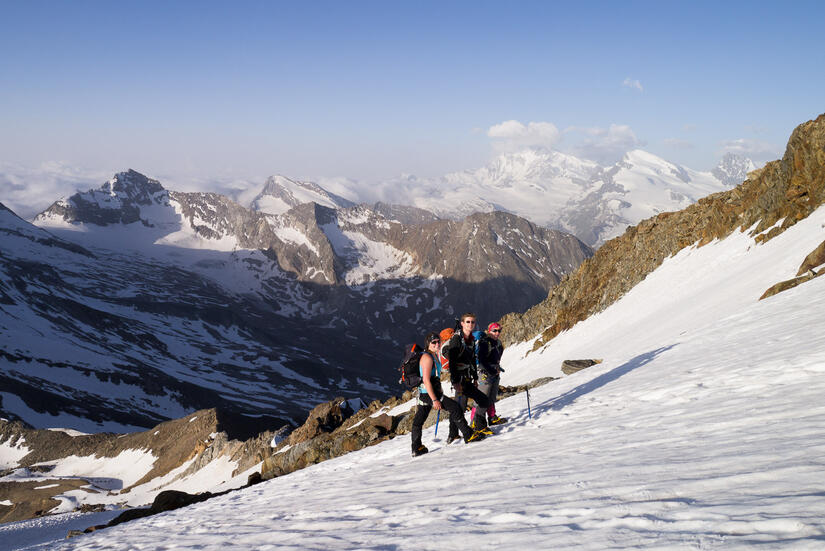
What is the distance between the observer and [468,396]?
1403 cm

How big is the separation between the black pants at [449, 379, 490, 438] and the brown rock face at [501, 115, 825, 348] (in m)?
24.4

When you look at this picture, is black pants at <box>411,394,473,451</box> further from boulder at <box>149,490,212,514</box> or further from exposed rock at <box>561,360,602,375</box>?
exposed rock at <box>561,360,602,375</box>

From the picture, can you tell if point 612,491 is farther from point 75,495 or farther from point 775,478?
point 75,495

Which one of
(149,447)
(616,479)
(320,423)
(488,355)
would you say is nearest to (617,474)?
(616,479)

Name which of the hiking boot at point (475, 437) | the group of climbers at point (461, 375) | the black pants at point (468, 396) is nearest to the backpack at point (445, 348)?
the group of climbers at point (461, 375)

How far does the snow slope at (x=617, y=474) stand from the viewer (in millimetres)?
5258

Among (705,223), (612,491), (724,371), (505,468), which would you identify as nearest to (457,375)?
(505,468)

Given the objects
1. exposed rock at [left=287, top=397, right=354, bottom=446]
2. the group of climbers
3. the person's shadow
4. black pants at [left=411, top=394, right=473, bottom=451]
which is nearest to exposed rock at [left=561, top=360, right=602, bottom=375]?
the person's shadow

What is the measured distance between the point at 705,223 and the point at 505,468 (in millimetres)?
42701

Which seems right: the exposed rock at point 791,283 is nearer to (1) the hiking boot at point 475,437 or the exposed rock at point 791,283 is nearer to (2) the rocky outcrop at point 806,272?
(2) the rocky outcrop at point 806,272

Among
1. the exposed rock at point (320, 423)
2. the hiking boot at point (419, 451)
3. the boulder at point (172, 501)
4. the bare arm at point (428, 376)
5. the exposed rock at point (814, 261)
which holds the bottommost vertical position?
the exposed rock at point (320, 423)

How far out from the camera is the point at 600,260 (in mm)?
61969

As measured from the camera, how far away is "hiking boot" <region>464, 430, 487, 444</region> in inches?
561

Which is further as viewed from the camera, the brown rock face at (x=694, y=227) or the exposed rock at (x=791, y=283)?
the brown rock face at (x=694, y=227)
